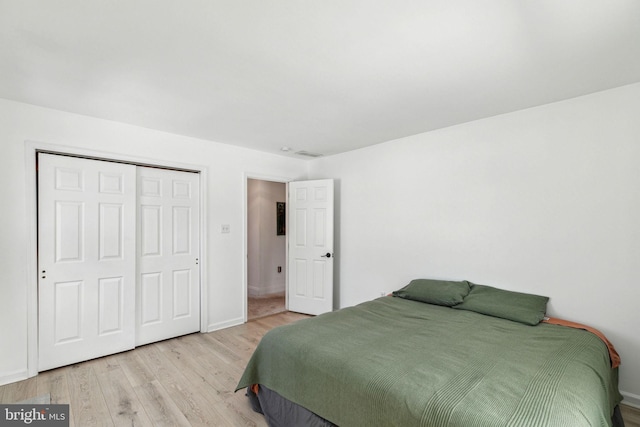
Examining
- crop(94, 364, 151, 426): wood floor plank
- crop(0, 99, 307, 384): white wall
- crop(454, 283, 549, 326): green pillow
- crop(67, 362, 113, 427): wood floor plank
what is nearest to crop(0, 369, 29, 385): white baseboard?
crop(0, 99, 307, 384): white wall

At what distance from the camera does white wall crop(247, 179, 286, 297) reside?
5.61m

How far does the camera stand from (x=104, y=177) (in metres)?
3.06

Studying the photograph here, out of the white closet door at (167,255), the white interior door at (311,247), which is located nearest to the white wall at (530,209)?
the white interior door at (311,247)

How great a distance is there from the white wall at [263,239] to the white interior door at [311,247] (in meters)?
1.14

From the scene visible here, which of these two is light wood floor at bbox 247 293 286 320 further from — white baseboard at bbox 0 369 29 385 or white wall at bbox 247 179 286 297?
white baseboard at bbox 0 369 29 385

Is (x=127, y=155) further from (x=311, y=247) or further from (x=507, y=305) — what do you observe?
(x=507, y=305)

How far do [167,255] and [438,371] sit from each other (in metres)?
3.14

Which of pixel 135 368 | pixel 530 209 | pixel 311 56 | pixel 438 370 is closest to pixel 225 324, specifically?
pixel 135 368

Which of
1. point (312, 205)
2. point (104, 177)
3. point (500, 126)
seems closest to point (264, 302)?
point (312, 205)

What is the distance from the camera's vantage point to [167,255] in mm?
3537

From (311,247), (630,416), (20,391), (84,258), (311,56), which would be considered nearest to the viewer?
(311,56)

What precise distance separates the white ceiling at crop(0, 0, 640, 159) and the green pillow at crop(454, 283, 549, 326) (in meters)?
1.72

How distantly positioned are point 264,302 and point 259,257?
0.85 meters

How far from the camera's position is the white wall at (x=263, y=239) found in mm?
5605
